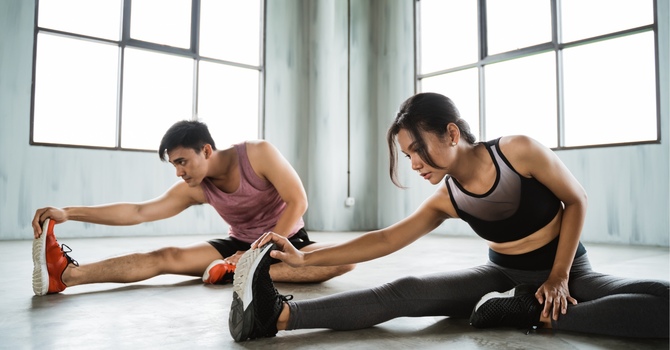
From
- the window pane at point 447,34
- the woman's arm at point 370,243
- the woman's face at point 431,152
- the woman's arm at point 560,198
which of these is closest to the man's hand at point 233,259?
the woman's arm at point 370,243

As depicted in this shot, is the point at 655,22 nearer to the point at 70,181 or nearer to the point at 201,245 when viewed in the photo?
the point at 201,245

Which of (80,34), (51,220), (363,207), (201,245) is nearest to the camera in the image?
(51,220)

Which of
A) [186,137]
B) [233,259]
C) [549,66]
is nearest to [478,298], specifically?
[233,259]

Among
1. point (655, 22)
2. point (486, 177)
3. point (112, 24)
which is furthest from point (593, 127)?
point (112, 24)

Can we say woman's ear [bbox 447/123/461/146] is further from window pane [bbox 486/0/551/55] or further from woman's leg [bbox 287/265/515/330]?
window pane [bbox 486/0/551/55]

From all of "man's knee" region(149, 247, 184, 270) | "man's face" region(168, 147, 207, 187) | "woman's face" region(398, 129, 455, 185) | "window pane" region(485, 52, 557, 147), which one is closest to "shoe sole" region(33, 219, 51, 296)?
"man's knee" region(149, 247, 184, 270)

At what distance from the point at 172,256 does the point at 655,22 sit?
14.6 feet

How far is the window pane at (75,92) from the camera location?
199 inches

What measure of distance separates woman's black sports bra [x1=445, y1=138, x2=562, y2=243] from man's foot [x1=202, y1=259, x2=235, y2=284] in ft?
3.96

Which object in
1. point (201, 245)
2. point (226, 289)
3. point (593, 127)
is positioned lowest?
point (226, 289)

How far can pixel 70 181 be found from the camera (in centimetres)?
518

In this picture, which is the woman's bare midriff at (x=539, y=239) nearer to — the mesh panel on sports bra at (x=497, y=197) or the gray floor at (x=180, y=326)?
the mesh panel on sports bra at (x=497, y=197)

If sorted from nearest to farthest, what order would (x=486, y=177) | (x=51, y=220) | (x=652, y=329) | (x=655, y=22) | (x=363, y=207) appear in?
(x=652, y=329), (x=486, y=177), (x=51, y=220), (x=655, y=22), (x=363, y=207)

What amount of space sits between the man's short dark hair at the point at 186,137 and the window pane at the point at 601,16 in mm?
4097
